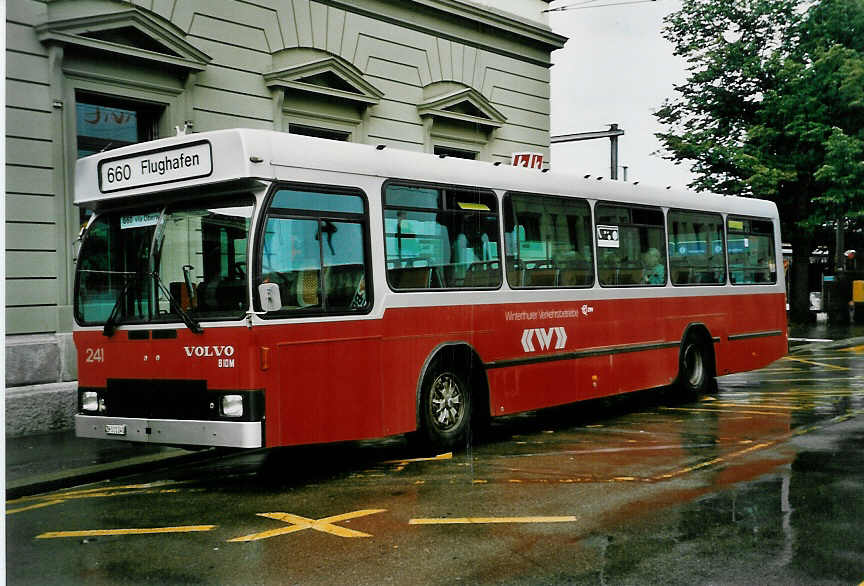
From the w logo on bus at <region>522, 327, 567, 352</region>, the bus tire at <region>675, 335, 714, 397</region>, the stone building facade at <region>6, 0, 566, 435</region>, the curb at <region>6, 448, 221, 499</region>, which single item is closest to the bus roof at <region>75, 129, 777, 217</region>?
the w logo on bus at <region>522, 327, 567, 352</region>

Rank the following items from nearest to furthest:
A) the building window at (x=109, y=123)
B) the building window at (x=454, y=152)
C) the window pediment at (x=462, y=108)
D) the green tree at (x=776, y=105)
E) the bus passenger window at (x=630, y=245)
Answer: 1. the bus passenger window at (x=630, y=245)
2. the building window at (x=109, y=123)
3. the window pediment at (x=462, y=108)
4. the building window at (x=454, y=152)
5. the green tree at (x=776, y=105)

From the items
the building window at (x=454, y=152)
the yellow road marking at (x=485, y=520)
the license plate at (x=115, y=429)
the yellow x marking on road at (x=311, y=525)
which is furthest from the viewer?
the building window at (x=454, y=152)

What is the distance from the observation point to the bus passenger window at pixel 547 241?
35.4 feet

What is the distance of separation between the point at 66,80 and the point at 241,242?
6038 millimetres

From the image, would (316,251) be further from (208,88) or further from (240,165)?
(208,88)

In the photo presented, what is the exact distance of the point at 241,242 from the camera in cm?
802

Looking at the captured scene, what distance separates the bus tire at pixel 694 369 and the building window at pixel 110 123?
8.10 metres

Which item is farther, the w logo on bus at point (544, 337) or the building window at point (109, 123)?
the building window at point (109, 123)

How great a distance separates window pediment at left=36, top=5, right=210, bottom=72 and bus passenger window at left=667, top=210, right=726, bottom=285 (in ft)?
23.5

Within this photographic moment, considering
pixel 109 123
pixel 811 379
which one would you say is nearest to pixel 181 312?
pixel 109 123

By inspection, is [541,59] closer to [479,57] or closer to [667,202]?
[479,57]

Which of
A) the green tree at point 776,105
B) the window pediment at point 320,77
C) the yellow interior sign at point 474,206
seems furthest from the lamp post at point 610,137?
the yellow interior sign at point 474,206

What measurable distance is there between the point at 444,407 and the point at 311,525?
324 cm

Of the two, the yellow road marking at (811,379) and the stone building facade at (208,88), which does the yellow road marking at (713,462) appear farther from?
the stone building facade at (208,88)
